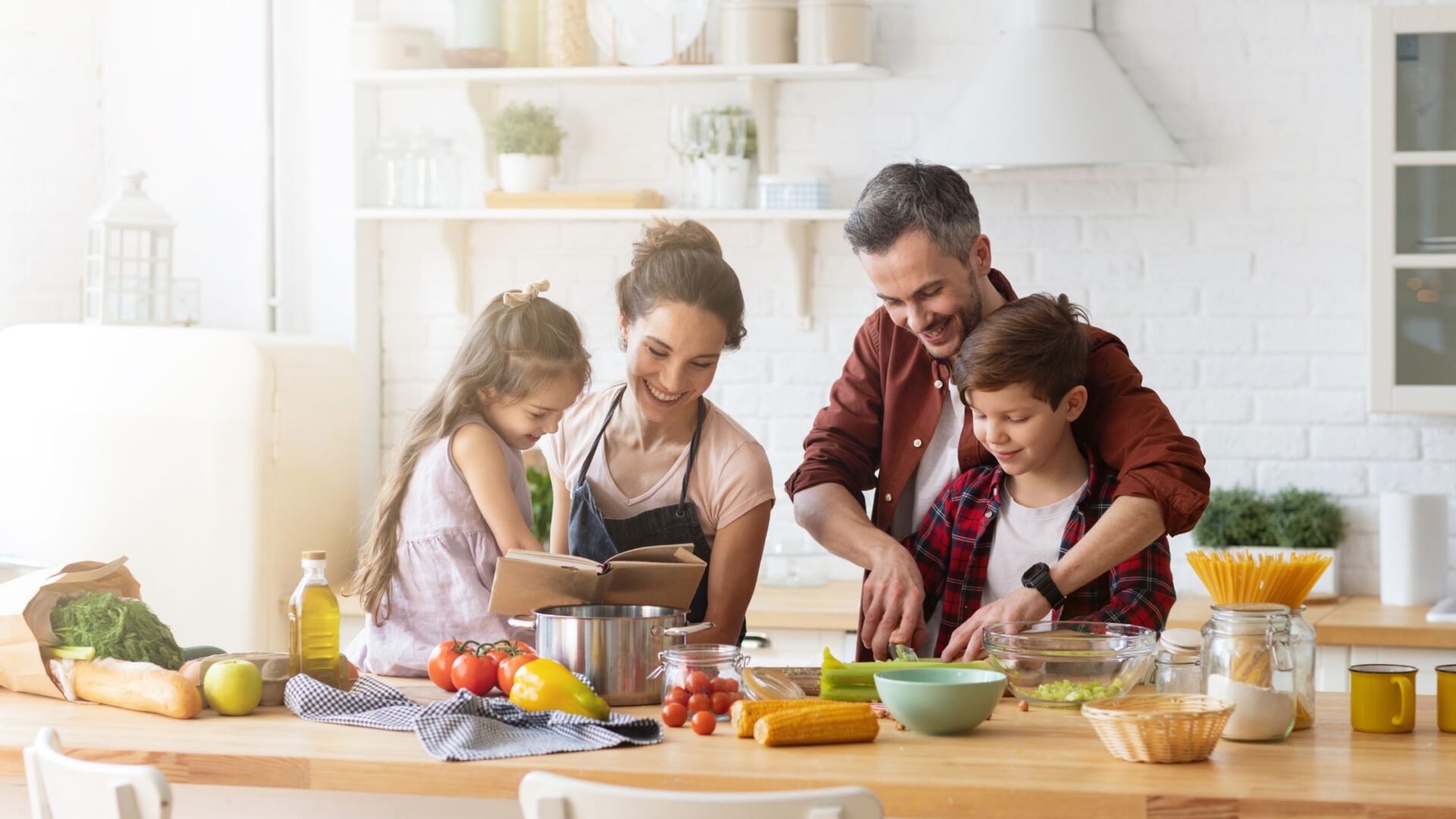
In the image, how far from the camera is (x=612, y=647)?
6.56 ft

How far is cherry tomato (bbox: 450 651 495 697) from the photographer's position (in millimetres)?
2023

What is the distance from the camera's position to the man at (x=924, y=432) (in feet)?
7.35

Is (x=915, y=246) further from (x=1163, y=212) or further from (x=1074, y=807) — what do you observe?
(x=1163, y=212)

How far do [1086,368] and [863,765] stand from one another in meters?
0.94

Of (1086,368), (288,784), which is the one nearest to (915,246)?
(1086,368)

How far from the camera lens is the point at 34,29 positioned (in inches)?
163

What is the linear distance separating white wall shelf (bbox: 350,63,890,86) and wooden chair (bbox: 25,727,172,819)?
2693 mm

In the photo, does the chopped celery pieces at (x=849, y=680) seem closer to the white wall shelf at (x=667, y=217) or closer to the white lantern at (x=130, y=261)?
the white wall shelf at (x=667, y=217)

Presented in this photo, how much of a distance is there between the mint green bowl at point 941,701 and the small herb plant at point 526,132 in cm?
261

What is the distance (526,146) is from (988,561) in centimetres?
222

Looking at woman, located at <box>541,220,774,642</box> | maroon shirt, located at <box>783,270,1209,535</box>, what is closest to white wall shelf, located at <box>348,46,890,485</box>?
maroon shirt, located at <box>783,270,1209,535</box>

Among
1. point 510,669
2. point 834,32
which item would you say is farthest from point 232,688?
point 834,32

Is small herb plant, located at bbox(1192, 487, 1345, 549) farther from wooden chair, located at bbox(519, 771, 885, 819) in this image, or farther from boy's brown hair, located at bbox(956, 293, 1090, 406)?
wooden chair, located at bbox(519, 771, 885, 819)

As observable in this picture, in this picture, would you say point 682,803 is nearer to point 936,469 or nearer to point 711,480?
point 711,480
